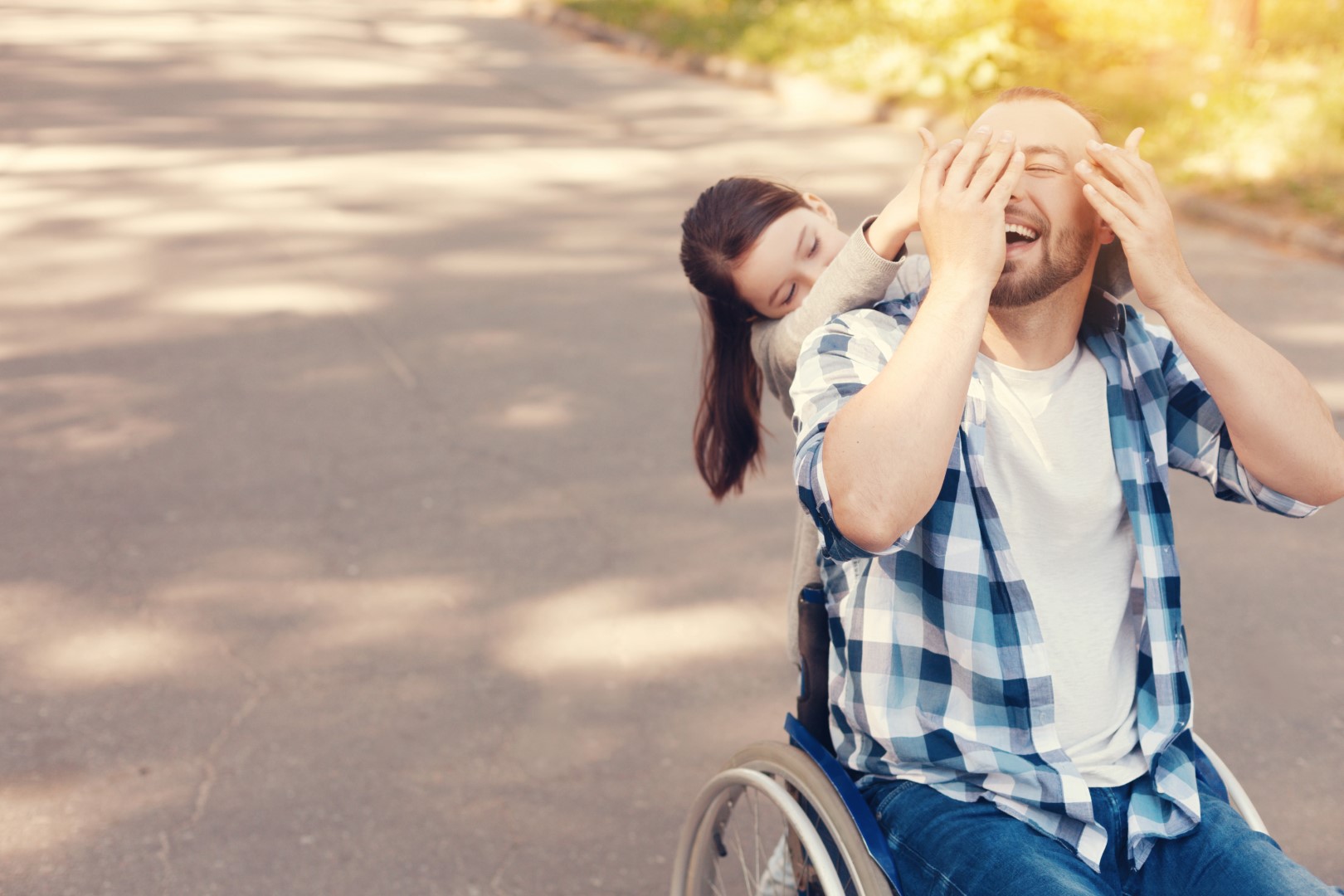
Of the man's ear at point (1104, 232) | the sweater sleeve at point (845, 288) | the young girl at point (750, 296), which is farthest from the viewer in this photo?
the young girl at point (750, 296)

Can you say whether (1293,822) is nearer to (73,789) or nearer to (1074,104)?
(1074,104)

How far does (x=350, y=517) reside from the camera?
436cm

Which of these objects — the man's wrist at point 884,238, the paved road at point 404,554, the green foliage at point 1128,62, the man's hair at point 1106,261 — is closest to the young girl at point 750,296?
the man's wrist at point 884,238

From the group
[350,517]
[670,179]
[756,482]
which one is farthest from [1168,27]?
[350,517]

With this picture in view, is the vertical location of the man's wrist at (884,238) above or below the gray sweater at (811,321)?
above

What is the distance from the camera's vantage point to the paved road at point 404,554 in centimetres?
303

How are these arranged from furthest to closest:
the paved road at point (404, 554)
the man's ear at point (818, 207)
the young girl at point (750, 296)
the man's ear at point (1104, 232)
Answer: the paved road at point (404, 554), the man's ear at point (818, 207), the young girl at point (750, 296), the man's ear at point (1104, 232)

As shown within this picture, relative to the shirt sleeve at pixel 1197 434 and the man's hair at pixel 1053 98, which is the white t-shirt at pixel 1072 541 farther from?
the man's hair at pixel 1053 98

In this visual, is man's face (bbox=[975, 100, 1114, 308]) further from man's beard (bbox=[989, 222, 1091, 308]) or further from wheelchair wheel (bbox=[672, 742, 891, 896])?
wheelchair wheel (bbox=[672, 742, 891, 896])

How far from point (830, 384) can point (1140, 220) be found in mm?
456

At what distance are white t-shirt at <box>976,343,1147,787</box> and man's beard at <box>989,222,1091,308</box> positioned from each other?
0.13 m

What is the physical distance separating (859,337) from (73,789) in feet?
7.46

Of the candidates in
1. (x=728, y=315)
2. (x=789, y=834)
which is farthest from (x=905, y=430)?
(x=728, y=315)

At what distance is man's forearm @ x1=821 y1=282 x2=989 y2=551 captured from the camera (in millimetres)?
1622
